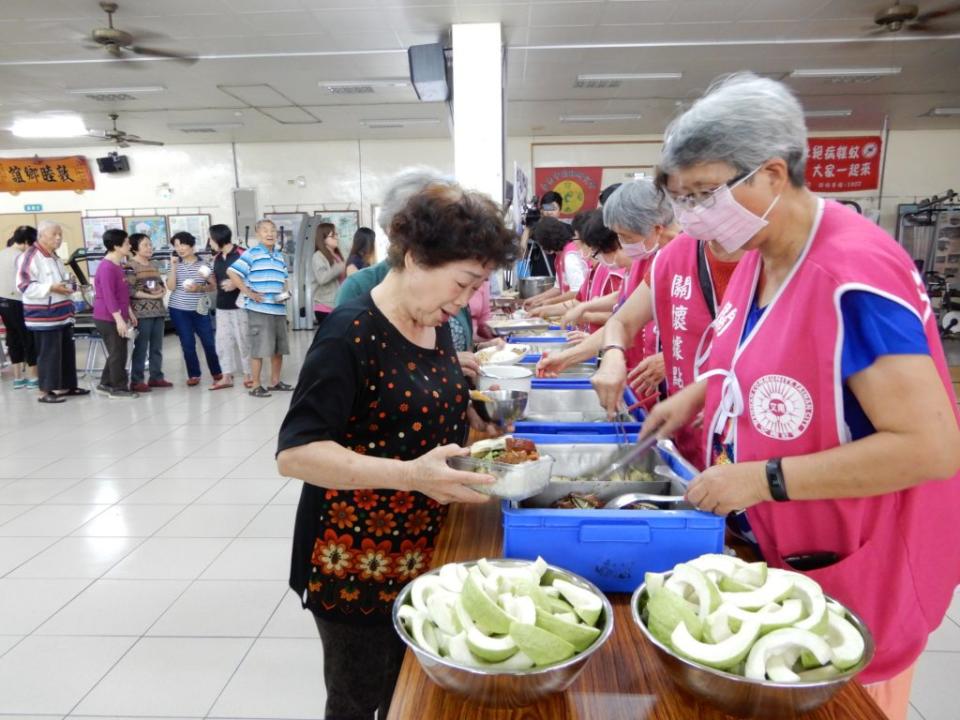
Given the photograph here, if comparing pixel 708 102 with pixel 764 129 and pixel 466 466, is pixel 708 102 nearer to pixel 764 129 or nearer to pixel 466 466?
pixel 764 129

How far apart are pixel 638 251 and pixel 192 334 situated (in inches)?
234

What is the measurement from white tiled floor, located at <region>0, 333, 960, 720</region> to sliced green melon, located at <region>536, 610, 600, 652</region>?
64.6 inches

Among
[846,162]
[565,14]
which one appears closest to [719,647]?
[565,14]

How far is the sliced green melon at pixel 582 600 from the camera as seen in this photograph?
35.2 inches

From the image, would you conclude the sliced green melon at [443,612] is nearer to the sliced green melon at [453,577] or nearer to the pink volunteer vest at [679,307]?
the sliced green melon at [453,577]

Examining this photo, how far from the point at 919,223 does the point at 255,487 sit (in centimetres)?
1239

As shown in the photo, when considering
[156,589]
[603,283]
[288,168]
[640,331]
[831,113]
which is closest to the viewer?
[640,331]

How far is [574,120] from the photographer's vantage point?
10.5 m

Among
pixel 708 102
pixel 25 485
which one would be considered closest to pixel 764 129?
pixel 708 102

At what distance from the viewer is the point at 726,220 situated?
3.90 ft

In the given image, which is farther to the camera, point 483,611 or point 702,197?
point 702,197

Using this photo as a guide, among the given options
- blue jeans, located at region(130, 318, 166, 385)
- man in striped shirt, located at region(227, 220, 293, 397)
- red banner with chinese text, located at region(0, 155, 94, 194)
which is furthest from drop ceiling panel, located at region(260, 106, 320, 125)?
red banner with chinese text, located at region(0, 155, 94, 194)

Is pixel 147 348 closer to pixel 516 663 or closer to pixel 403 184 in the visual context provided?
pixel 403 184

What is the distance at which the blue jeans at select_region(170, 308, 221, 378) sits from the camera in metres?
6.99
